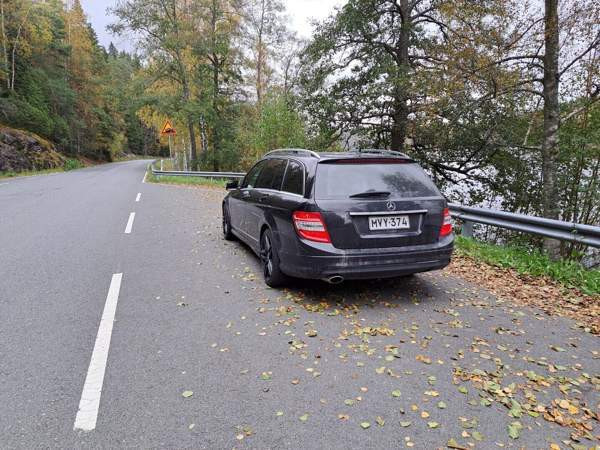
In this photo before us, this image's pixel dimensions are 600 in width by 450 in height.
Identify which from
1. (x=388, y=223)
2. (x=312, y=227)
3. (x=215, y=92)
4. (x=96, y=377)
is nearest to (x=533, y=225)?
(x=388, y=223)

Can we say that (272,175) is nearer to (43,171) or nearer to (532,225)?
(532,225)

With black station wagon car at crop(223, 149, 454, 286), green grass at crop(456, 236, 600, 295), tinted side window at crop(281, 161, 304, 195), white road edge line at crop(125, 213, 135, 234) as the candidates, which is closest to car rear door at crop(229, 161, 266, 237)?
tinted side window at crop(281, 161, 304, 195)

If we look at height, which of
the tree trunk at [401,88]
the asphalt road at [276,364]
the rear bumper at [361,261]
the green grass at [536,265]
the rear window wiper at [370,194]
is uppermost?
the tree trunk at [401,88]

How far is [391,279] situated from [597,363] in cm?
248

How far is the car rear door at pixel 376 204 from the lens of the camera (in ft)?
14.1

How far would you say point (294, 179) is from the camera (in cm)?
491

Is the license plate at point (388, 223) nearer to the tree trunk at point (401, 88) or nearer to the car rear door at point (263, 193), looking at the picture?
the car rear door at point (263, 193)

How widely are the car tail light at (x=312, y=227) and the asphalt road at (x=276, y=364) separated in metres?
0.80

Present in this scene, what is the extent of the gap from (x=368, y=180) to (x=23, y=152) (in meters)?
36.9

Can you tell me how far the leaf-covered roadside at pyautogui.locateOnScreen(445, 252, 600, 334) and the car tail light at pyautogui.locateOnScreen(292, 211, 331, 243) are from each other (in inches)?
96.0

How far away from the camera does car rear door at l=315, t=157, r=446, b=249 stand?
14.1 feet

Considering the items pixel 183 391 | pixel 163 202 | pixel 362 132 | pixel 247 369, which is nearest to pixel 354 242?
A: pixel 247 369

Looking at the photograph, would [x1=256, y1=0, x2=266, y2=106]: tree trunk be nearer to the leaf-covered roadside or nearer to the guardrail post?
the guardrail post

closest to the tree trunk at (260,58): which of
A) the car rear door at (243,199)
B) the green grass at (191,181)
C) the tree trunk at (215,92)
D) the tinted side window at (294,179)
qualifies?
the tree trunk at (215,92)
